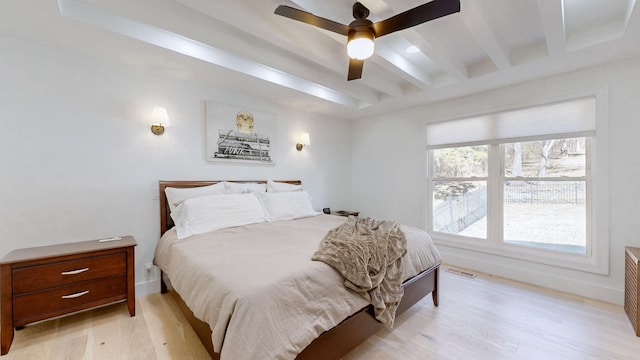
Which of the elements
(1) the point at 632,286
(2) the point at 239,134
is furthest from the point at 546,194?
(2) the point at 239,134

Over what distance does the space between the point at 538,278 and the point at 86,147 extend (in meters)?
4.88

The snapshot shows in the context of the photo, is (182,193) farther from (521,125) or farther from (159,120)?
(521,125)

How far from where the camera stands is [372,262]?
68.2 inches

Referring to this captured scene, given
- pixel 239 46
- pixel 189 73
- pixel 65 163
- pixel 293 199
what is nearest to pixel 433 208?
pixel 293 199

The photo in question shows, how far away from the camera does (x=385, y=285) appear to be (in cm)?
180

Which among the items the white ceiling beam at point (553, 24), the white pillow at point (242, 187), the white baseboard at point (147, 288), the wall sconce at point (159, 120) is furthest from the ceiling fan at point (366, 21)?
the white baseboard at point (147, 288)

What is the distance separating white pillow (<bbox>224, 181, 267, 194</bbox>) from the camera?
10.1 ft

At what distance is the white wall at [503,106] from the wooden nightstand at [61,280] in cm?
356

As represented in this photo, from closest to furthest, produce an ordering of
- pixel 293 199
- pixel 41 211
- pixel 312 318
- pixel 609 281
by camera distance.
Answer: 1. pixel 312 318
2. pixel 41 211
3. pixel 609 281
4. pixel 293 199

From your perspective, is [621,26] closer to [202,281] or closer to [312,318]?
[312,318]

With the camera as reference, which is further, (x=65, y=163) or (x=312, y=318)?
(x=65, y=163)

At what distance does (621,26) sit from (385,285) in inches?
110

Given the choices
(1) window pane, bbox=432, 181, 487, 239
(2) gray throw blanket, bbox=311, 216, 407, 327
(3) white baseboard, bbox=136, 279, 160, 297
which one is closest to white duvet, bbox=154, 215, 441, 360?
(2) gray throw blanket, bbox=311, 216, 407, 327

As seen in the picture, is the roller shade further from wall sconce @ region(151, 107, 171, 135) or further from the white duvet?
wall sconce @ region(151, 107, 171, 135)
